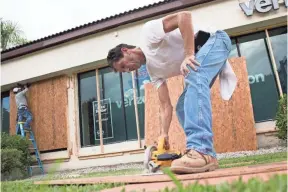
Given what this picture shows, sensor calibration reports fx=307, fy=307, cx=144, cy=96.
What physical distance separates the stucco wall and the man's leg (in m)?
6.05

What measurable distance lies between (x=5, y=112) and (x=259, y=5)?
9734 millimetres

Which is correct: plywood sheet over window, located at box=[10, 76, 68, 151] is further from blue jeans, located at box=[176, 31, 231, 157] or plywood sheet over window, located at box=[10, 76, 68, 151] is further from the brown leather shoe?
the brown leather shoe

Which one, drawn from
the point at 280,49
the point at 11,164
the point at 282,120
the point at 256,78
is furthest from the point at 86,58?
the point at 282,120

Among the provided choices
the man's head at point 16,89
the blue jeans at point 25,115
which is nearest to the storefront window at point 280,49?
the blue jeans at point 25,115

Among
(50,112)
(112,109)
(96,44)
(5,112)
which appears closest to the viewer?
(112,109)

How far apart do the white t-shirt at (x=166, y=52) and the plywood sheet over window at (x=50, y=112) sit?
7.96 m

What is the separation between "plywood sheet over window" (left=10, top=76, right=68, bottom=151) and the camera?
Result: 411 inches

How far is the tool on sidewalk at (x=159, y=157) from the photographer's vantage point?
9.37 feet

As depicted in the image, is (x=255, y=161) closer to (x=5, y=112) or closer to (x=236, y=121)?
(x=236, y=121)

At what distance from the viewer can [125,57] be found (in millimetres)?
2844

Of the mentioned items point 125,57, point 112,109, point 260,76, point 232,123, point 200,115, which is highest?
point 260,76

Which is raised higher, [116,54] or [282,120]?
[116,54]

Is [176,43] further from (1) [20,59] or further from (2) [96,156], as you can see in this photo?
(1) [20,59]

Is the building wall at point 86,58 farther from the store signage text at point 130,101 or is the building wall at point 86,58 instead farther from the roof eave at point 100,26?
the store signage text at point 130,101
